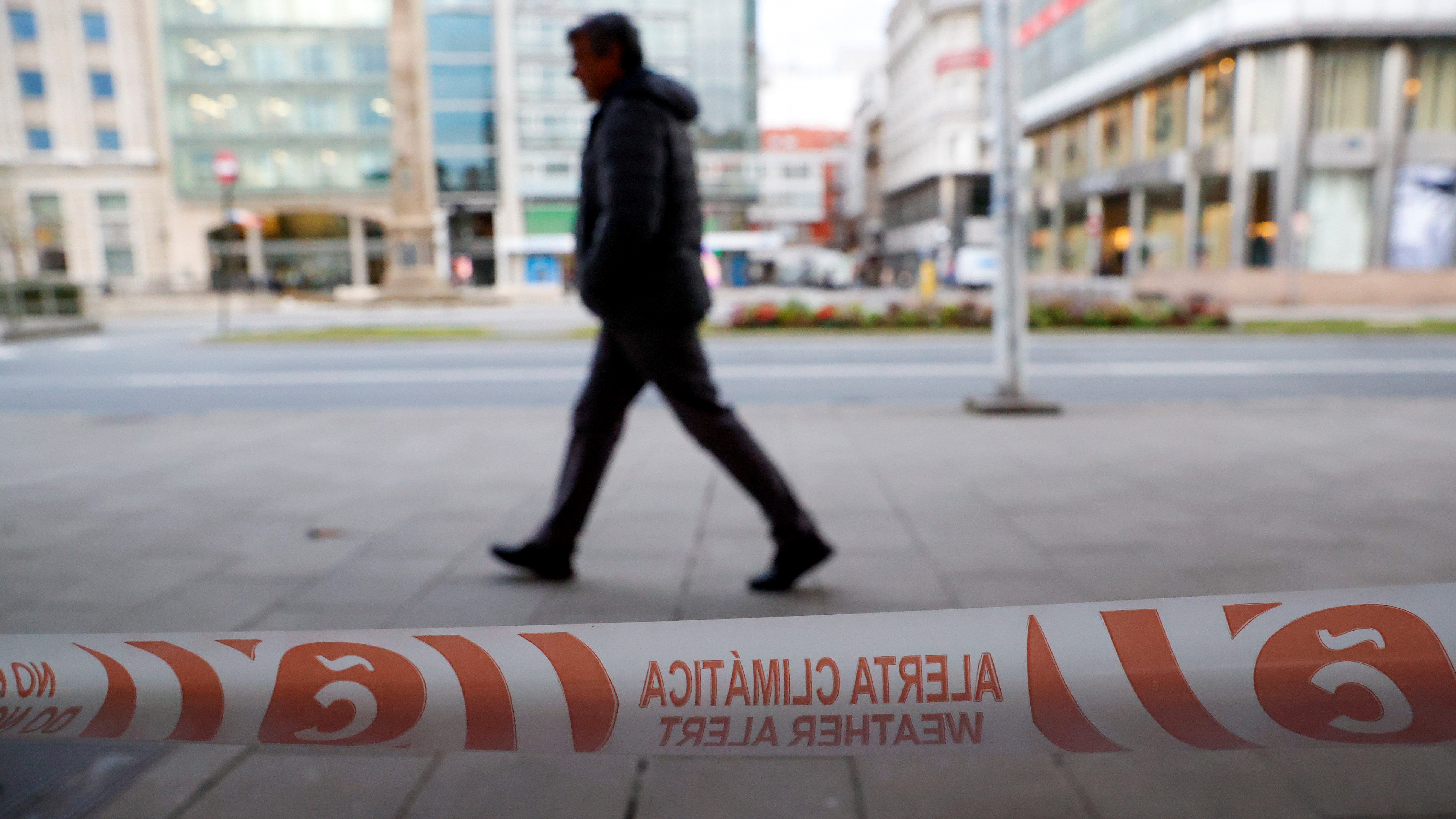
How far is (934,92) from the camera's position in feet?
214

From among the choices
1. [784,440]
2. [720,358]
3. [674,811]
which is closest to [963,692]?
[674,811]

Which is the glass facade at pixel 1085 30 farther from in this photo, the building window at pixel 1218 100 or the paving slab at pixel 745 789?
the paving slab at pixel 745 789

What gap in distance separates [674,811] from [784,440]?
4.58 meters

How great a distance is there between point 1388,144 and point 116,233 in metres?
63.0

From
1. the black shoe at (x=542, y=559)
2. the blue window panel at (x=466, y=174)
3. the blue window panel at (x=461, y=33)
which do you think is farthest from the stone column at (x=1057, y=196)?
the black shoe at (x=542, y=559)

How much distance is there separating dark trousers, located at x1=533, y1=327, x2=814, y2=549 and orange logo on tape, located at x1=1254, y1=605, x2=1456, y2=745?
80.7 inches

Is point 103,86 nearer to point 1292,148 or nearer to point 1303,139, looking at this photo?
point 1292,148

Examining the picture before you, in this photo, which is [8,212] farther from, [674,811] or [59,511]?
[674,811]

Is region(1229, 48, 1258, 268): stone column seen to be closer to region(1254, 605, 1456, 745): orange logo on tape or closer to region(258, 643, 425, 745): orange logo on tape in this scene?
region(1254, 605, 1456, 745): orange logo on tape

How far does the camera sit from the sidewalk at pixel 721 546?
2098 millimetres

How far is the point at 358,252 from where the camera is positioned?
56812 millimetres

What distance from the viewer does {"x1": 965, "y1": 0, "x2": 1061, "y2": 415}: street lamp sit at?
7.25 m

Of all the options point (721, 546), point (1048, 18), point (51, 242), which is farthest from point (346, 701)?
point (51, 242)

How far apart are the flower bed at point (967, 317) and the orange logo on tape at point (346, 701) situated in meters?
16.3
